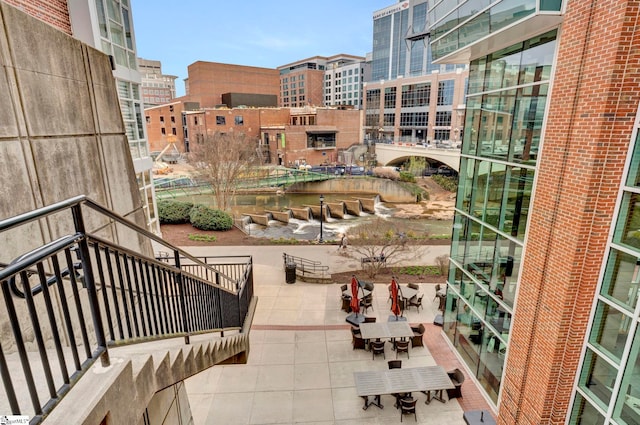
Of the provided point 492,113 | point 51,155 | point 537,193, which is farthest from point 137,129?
point 537,193

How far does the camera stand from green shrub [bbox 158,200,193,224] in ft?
74.4

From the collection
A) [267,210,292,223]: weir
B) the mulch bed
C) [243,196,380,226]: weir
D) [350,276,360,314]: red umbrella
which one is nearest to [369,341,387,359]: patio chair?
[350,276,360,314]: red umbrella

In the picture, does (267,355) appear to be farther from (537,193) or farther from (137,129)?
(137,129)

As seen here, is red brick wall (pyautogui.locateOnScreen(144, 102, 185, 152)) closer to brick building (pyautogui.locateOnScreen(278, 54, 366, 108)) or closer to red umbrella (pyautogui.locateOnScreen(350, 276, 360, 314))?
brick building (pyautogui.locateOnScreen(278, 54, 366, 108))

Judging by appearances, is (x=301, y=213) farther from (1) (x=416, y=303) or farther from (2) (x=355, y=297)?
(2) (x=355, y=297)

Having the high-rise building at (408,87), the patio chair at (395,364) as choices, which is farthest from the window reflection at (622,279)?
the high-rise building at (408,87)

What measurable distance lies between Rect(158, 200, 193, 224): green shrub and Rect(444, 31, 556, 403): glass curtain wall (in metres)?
18.8

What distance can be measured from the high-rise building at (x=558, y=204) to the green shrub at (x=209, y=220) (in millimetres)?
17387

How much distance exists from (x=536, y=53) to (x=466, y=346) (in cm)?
769

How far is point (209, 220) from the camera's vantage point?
72.8 feet

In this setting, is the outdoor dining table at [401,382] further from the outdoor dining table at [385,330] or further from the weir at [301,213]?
the weir at [301,213]

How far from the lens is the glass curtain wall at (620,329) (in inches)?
194

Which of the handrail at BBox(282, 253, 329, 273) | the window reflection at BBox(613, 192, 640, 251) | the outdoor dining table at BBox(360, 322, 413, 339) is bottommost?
the handrail at BBox(282, 253, 329, 273)

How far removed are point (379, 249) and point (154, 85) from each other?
117831 mm
